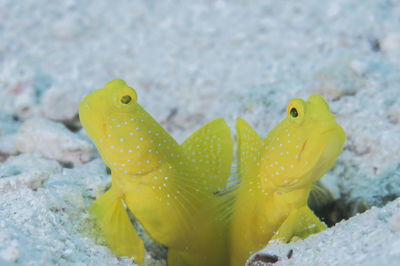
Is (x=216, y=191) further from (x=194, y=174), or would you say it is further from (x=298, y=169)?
(x=298, y=169)

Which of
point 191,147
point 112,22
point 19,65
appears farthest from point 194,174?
point 112,22

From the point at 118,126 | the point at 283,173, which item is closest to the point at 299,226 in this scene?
the point at 283,173

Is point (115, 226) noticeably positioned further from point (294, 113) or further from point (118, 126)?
point (294, 113)

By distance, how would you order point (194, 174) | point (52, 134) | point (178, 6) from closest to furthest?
1. point (194, 174)
2. point (52, 134)
3. point (178, 6)

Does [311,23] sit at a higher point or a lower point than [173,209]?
higher

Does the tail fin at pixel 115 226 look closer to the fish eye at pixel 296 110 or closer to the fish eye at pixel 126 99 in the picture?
the fish eye at pixel 126 99

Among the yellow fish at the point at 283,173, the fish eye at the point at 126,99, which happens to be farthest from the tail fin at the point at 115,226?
the yellow fish at the point at 283,173

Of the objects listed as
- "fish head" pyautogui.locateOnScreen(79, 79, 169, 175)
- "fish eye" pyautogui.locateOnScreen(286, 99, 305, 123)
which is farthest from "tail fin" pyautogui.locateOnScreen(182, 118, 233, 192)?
"fish eye" pyautogui.locateOnScreen(286, 99, 305, 123)

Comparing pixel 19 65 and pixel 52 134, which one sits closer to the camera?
pixel 52 134
